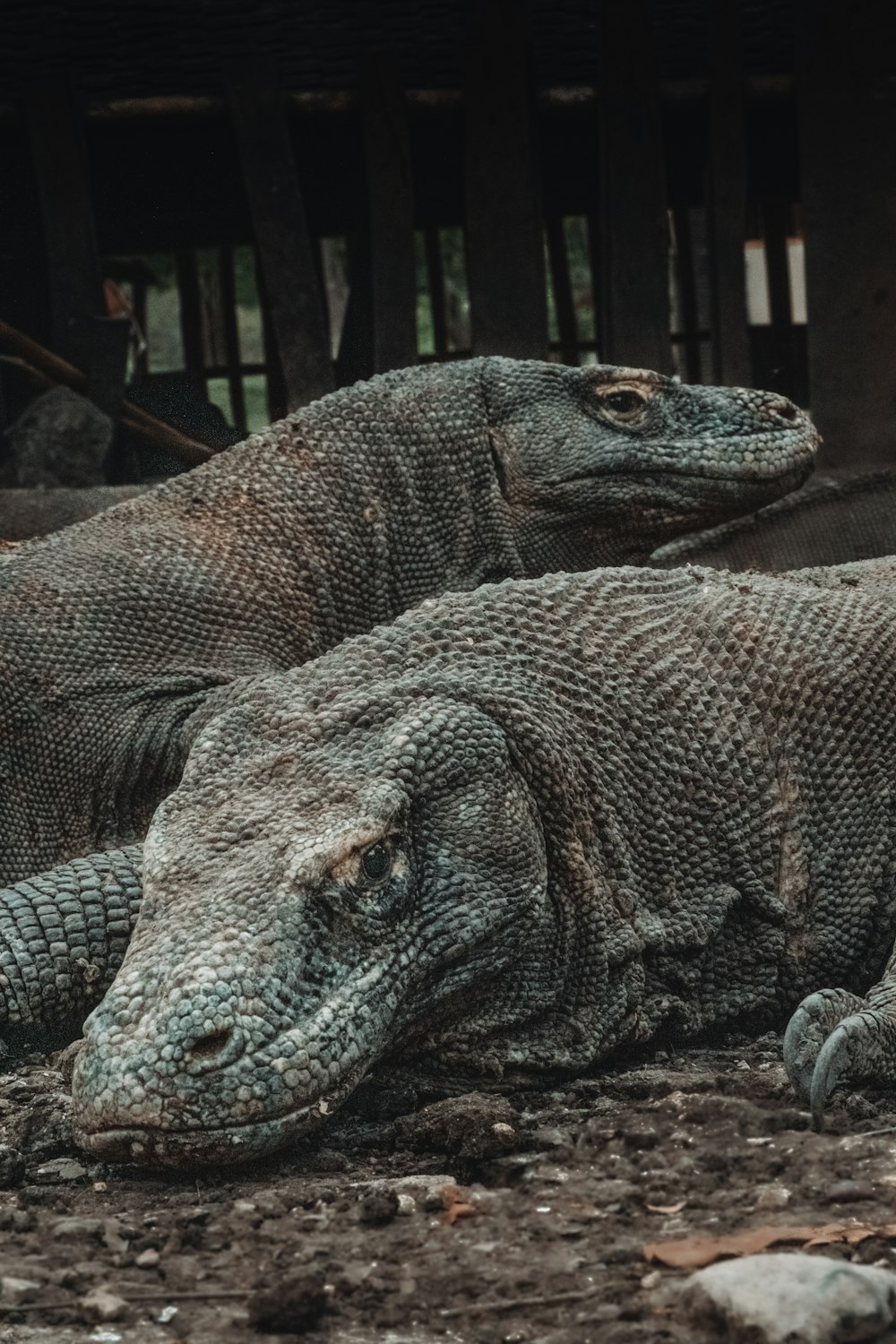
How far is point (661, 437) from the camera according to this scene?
6.37m

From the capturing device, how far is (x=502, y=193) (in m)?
8.92

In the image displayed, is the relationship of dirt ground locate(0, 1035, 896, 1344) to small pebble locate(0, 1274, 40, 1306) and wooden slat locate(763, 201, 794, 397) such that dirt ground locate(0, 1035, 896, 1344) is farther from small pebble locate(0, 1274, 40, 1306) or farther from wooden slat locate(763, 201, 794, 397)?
wooden slat locate(763, 201, 794, 397)

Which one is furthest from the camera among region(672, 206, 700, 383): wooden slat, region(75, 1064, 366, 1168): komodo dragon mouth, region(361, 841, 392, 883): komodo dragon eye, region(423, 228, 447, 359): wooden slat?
region(672, 206, 700, 383): wooden slat

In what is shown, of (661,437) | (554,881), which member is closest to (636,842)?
(554,881)

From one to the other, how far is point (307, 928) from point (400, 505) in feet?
10.2

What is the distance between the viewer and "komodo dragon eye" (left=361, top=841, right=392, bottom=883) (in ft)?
11.3

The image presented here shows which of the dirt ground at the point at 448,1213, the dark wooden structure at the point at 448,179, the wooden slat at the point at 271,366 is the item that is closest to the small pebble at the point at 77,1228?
the dirt ground at the point at 448,1213

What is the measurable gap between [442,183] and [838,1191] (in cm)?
681

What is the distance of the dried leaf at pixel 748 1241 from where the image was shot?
108 inches

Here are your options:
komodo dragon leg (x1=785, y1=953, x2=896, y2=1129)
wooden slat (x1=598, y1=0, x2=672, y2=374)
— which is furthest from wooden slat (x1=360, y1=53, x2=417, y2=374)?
komodo dragon leg (x1=785, y1=953, x2=896, y2=1129)

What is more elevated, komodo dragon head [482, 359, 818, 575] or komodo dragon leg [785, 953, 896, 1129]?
komodo dragon head [482, 359, 818, 575]

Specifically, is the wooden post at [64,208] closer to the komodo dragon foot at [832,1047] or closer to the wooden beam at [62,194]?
the wooden beam at [62,194]

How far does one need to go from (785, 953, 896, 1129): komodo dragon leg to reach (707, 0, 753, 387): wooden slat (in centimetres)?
609

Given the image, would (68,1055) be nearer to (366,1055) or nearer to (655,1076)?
(366,1055)
